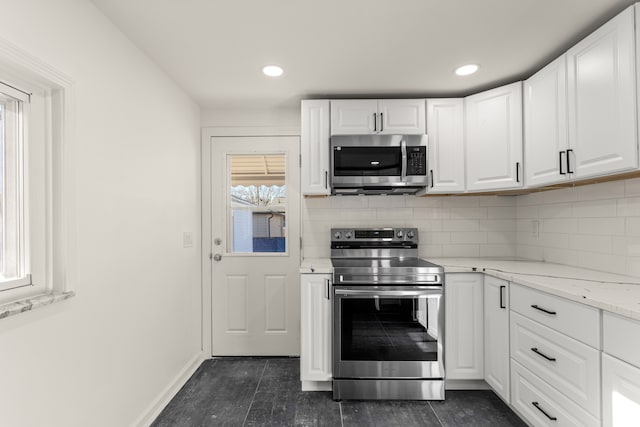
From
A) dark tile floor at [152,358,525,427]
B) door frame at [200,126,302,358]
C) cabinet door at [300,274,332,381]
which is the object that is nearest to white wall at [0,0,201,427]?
dark tile floor at [152,358,525,427]

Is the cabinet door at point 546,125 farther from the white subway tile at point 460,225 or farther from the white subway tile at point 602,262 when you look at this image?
the white subway tile at point 460,225

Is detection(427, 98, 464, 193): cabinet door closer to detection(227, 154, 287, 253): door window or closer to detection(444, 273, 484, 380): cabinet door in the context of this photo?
detection(444, 273, 484, 380): cabinet door

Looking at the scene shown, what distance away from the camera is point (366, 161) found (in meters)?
2.56

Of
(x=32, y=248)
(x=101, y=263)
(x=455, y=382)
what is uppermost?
(x=32, y=248)

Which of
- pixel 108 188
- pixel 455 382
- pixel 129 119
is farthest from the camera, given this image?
pixel 455 382

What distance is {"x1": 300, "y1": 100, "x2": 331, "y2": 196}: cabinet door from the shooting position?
2627 mm

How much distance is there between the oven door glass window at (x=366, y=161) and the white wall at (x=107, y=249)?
126 cm

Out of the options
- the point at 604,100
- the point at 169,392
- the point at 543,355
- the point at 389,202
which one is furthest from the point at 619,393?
the point at 169,392

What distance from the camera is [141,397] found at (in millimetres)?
1962

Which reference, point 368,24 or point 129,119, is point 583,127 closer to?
point 368,24

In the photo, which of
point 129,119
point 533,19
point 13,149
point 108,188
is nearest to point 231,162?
point 129,119

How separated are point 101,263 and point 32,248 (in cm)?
34

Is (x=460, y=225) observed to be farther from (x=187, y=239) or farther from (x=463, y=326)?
(x=187, y=239)

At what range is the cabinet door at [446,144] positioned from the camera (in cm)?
262
